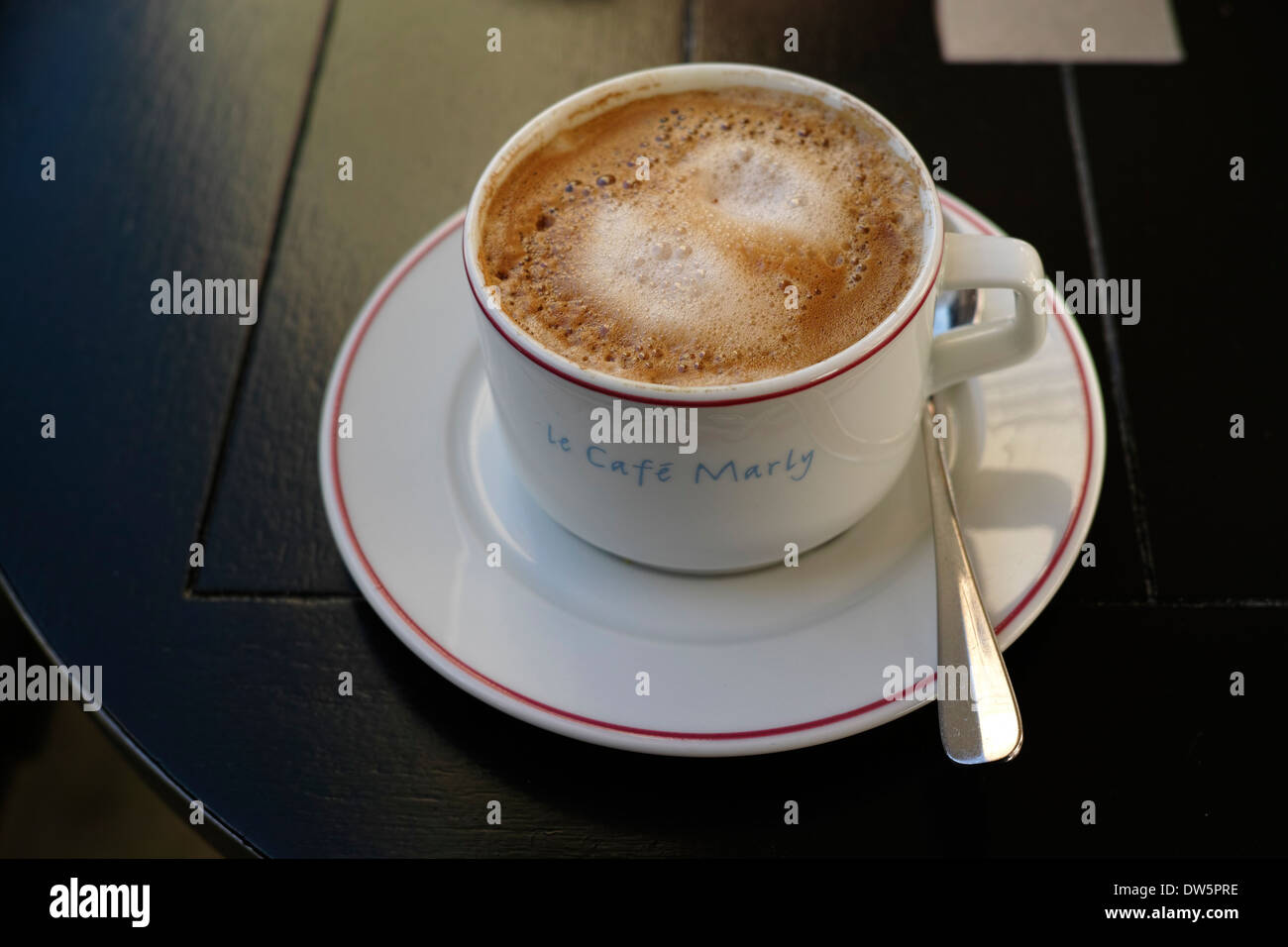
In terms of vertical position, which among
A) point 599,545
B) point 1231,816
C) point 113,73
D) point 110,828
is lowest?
point 110,828

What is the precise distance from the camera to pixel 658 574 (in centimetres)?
71

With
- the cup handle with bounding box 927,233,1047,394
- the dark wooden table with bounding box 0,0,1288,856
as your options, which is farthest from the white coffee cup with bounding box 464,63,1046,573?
the dark wooden table with bounding box 0,0,1288,856

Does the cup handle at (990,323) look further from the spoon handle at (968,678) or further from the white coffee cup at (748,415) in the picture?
the spoon handle at (968,678)

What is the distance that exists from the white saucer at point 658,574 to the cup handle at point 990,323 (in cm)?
8

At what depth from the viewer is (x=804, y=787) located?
2.18ft

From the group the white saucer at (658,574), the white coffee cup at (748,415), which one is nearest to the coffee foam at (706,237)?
the white coffee cup at (748,415)

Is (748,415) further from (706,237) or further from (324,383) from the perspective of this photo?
(324,383)

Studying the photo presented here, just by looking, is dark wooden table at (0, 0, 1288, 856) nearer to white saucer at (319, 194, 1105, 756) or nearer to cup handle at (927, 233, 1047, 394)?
white saucer at (319, 194, 1105, 756)

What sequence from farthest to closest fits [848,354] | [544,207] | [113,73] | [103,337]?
1. [113,73]
2. [103,337]
3. [544,207]
4. [848,354]

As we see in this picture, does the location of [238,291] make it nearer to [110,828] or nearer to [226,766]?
[226,766]

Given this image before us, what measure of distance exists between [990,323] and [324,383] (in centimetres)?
50

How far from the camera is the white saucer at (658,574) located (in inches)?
25.4

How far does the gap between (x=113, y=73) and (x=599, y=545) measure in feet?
2.45
